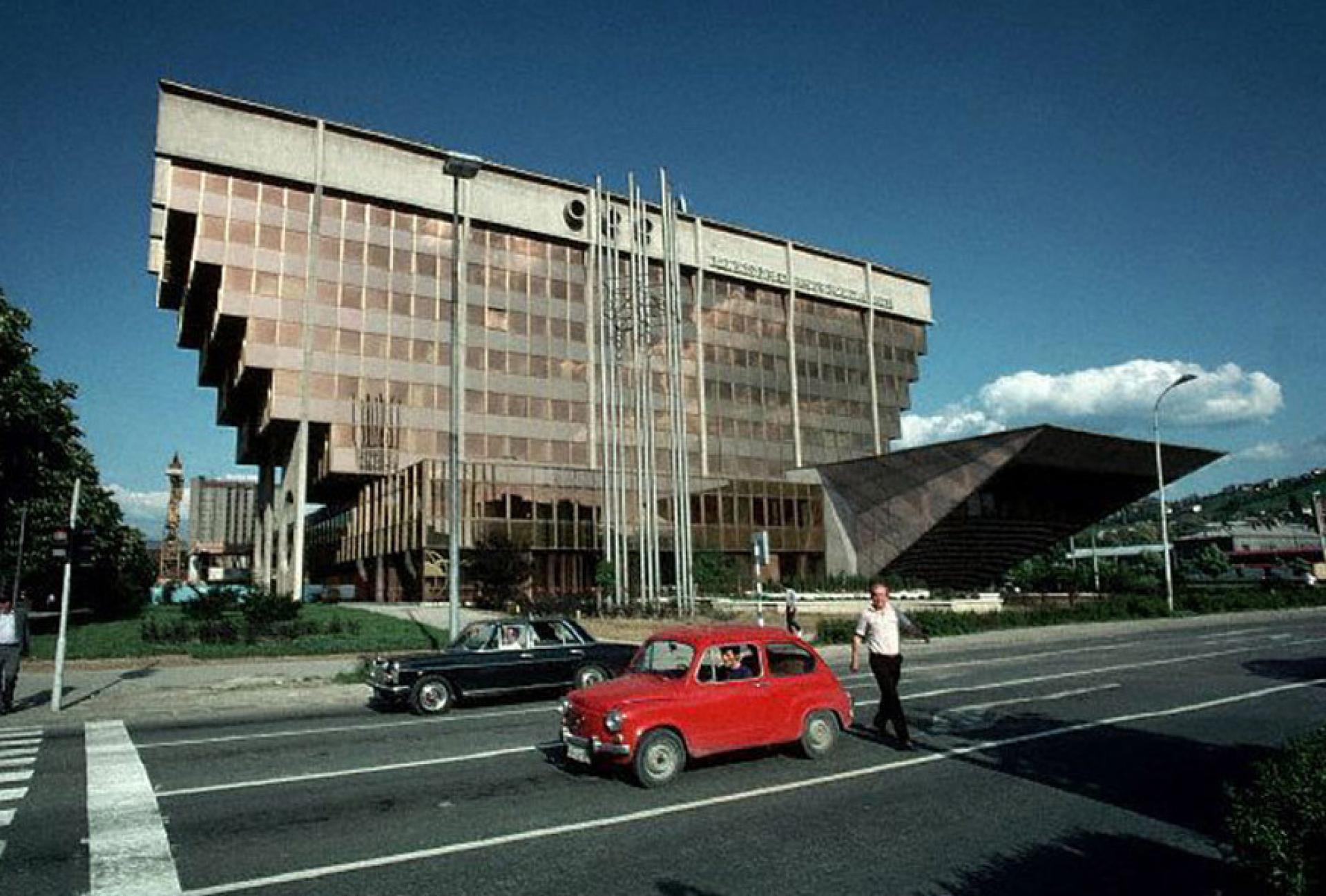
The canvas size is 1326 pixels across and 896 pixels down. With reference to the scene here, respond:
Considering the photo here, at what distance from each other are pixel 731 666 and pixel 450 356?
51.2m

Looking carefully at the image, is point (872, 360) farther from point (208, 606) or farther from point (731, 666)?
point (731, 666)

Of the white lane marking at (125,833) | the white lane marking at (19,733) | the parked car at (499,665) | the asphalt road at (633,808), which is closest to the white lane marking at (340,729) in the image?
the asphalt road at (633,808)

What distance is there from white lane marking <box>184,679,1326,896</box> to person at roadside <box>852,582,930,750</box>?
0.53 m

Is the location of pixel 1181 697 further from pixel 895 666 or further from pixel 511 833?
pixel 511 833

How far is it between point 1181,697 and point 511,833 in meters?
11.8

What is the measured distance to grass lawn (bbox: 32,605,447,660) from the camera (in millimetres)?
23078

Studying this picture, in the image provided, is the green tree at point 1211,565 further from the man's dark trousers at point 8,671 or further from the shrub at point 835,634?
the man's dark trousers at point 8,671

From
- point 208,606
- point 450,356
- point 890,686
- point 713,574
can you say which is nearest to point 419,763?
point 890,686

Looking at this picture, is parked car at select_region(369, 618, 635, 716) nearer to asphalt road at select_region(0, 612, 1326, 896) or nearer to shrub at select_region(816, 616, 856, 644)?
asphalt road at select_region(0, 612, 1326, 896)

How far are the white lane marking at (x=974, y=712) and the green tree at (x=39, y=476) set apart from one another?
1809 cm

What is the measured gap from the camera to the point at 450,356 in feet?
187

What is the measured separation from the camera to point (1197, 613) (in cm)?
3738

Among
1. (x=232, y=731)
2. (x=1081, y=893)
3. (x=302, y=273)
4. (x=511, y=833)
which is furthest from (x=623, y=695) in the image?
(x=302, y=273)

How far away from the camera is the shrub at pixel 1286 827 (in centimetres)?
399
